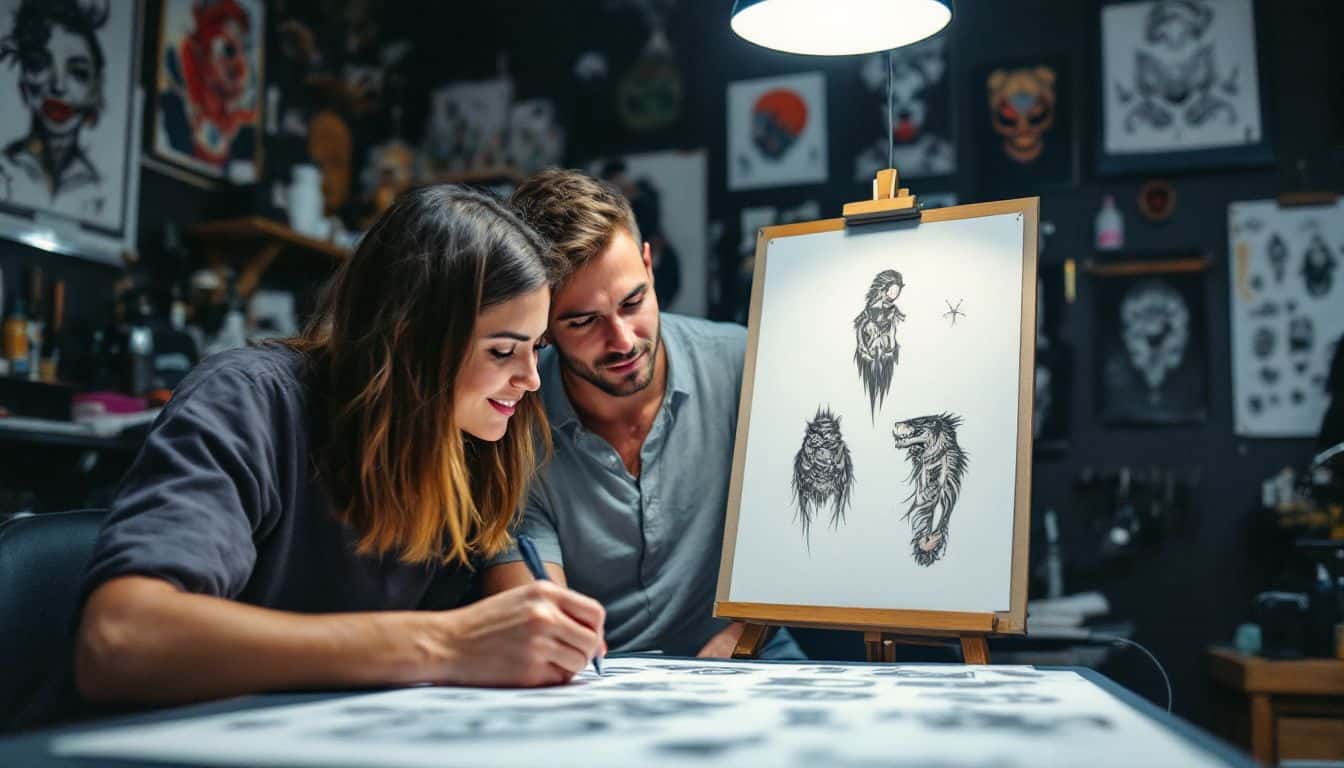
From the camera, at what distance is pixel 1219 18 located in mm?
3744

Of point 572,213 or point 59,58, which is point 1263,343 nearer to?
point 572,213

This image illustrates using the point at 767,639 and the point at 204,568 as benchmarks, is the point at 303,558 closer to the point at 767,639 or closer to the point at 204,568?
the point at 204,568

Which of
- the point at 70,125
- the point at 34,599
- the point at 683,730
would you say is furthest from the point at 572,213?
the point at 70,125

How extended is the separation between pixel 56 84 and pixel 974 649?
288cm

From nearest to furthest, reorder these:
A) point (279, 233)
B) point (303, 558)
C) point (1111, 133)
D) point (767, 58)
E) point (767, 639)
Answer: point (303, 558) < point (767, 639) < point (279, 233) < point (1111, 133) < point (767, 58)

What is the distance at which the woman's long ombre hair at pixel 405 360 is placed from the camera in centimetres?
138

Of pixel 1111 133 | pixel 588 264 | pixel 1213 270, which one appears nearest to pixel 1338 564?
pixel 1213 270

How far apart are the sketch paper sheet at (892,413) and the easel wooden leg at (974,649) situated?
0.05m

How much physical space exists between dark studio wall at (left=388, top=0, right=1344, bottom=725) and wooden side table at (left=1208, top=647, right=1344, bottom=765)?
1.49 ft

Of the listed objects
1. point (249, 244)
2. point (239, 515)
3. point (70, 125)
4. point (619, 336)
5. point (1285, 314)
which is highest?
point (70, 125)

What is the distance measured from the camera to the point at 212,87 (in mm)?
3666

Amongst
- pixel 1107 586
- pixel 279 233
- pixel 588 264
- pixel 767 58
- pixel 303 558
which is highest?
pixel 767 58

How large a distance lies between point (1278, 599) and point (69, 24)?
380 cm

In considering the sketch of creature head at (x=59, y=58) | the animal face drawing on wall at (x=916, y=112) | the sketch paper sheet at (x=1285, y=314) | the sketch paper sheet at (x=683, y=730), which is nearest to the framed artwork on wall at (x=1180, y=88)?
the sketch paper sheet at (x=1285, y=314)
